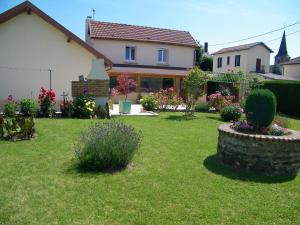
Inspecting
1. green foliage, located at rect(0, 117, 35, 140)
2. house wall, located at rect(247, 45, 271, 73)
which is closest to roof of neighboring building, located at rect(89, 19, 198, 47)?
house wall, located at rect(247, 45, 271, 73)

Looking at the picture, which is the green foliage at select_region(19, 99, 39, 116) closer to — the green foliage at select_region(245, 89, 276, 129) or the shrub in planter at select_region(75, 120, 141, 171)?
the shrub in planter at select_region(75, 120, 141, 171)

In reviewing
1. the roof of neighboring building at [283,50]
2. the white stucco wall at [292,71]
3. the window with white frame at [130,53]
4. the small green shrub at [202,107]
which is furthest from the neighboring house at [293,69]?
the roof of neighboring building at [283,50]

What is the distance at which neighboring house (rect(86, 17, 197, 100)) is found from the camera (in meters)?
27.8

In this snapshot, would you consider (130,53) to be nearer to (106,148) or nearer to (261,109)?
(261,109)

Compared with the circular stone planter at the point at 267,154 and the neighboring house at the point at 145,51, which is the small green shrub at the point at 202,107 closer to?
the neighboring house at the point at 145,51

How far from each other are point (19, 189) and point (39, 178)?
0.64 metres

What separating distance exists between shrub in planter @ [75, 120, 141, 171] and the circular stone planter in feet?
8.16

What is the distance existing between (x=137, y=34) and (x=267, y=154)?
24.3m

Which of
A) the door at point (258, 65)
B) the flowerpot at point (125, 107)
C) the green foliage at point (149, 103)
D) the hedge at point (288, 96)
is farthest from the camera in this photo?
the door at point (258, 65)

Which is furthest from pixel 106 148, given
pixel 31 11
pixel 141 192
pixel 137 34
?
pixel 137 34

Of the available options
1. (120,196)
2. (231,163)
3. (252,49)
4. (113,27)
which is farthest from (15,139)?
(252,49)

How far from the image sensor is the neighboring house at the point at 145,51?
2781 cm

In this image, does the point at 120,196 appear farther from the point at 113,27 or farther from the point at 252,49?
the point at 252,49

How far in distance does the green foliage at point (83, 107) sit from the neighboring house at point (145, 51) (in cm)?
1147
